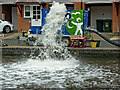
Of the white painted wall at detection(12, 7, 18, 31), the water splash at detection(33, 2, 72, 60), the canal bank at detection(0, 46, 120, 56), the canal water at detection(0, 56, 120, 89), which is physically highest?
the white painted wall at detection(12, 7, 18, 31)

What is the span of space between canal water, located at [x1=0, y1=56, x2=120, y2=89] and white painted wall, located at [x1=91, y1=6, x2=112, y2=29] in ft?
89.9

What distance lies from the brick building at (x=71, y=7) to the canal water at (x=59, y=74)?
23038 millimetres

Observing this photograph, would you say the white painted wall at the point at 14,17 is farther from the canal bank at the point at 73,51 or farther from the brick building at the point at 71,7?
the canal bank at the point at 73,51

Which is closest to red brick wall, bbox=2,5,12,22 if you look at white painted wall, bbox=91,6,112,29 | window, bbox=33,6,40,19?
window, bbox=33,6,40,19

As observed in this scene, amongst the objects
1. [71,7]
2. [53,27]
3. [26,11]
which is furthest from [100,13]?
[53,27]

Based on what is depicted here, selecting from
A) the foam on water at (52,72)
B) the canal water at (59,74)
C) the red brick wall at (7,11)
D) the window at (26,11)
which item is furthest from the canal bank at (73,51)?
the red brick wall at (7,11)

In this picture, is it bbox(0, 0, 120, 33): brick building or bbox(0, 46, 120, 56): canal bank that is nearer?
bbox(0, 46, 120, 56): canal bank

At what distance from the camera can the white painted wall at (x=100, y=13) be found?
4603 centimetres

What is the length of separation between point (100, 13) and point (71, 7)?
12.9 ft

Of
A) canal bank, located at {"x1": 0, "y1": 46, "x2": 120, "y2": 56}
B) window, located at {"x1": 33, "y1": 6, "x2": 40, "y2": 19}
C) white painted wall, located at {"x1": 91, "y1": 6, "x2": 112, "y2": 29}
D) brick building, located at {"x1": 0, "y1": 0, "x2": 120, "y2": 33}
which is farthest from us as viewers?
white painted wall, located at {"x1": 91, "y1": 6, "x2": 112, "y2": 29}

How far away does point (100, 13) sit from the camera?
1826 inches

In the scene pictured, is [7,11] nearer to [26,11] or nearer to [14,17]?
[14,17]

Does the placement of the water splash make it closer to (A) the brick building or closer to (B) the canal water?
(B) the canal water

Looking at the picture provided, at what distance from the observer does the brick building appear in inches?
1648
